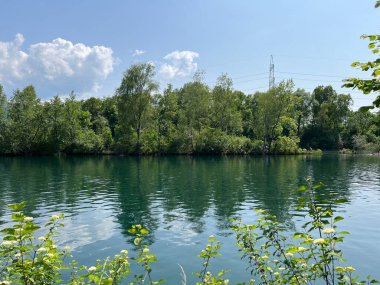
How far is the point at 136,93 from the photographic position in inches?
3150

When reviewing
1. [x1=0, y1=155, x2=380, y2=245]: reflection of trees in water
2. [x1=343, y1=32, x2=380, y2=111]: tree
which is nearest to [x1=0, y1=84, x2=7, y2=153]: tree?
[x1=0, y1=155, x2=380, y2=245]: reflection of trees in water

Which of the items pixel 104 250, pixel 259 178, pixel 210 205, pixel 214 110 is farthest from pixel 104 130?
pixel 104 250

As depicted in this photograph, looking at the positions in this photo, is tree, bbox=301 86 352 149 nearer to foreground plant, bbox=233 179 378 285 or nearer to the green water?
the green water

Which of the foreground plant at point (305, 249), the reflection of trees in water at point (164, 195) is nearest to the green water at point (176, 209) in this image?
the reflection of trees in water at point (164, 195)

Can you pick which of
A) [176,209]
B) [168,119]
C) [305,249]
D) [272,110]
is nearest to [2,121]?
[168,119]

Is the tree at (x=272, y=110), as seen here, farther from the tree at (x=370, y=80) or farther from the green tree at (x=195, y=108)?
the tree at (x=370, y=80)

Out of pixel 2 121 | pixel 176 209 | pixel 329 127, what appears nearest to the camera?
pixel 176 209

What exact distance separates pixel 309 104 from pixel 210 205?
335ft

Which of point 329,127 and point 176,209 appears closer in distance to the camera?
point 176,209

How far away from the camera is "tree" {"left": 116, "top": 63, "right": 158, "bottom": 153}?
262ft

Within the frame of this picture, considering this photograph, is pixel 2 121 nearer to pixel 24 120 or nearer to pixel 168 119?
pixel 24 120

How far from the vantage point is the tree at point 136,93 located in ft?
262

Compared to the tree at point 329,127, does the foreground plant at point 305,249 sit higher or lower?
lower

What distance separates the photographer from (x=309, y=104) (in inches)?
4557
